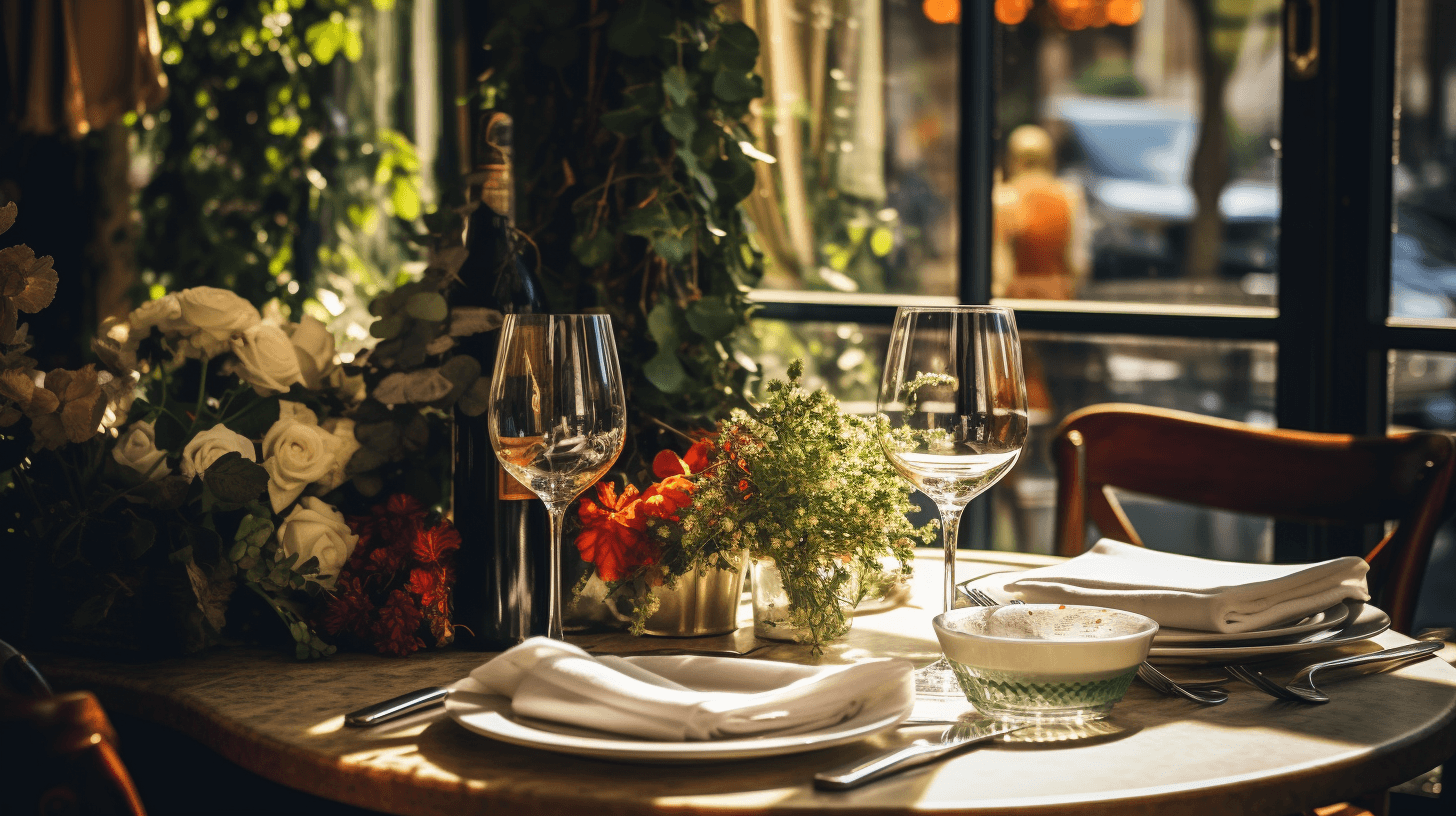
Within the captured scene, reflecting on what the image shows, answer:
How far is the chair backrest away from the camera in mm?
1317

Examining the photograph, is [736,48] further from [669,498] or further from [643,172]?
[669,498]

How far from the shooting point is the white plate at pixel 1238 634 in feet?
3.01

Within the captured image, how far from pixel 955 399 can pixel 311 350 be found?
0.57 meters

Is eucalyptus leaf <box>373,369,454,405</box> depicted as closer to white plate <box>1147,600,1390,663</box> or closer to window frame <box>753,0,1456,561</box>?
white plate <box>1147,600,1390,663</box>

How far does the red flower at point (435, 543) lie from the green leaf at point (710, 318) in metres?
0.43

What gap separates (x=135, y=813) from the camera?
58cm

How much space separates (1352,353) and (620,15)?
1.41m

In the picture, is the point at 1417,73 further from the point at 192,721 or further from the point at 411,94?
the point at 411,94

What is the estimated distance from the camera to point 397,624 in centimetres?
96

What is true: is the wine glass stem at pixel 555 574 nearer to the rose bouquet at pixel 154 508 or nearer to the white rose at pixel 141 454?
the rose bouquet at pixel 154 508

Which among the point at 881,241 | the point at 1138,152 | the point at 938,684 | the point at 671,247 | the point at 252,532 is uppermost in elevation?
the point at 1138,152

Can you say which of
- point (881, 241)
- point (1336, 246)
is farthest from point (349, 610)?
point (881, 241)

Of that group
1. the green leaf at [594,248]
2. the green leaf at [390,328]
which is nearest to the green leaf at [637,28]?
the green leaf at [594,248]

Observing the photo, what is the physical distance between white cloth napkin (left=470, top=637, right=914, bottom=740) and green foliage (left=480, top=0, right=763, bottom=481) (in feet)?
1.73
